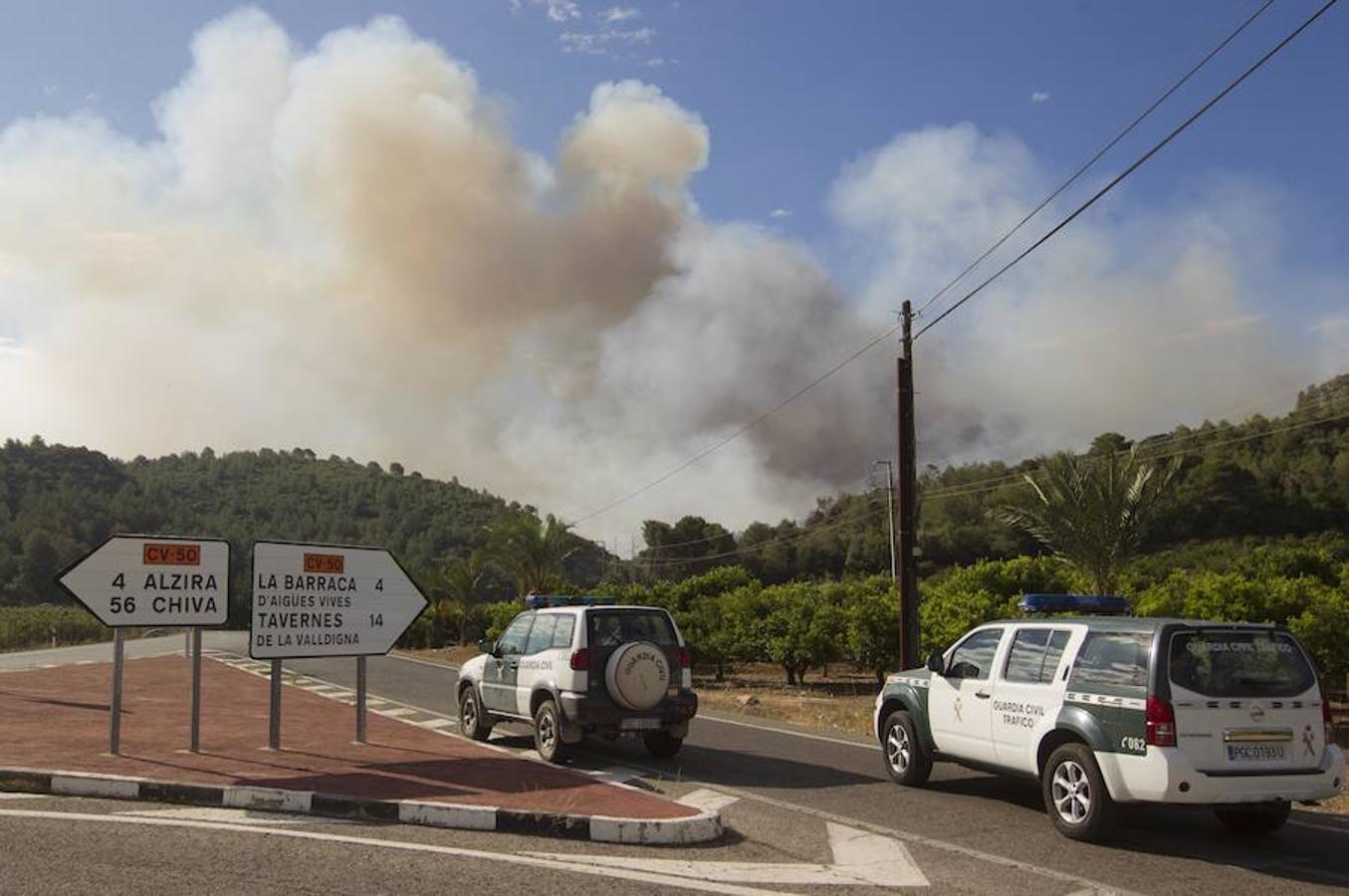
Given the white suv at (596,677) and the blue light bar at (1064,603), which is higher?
the blue light bar at (1064,603)

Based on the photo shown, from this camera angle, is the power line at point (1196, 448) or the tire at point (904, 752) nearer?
the tire at point (904, 752)

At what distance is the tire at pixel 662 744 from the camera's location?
1345 cm

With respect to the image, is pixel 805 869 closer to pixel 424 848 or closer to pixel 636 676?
pixel 424 848

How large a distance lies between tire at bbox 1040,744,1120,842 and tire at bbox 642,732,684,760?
210 inches

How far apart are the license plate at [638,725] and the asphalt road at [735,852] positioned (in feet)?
4.23

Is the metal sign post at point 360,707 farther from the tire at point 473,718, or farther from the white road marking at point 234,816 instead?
the white road marking at point 234,816

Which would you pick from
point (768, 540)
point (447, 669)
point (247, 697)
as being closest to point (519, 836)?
point (247, 697)

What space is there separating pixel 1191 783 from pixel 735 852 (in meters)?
3.37

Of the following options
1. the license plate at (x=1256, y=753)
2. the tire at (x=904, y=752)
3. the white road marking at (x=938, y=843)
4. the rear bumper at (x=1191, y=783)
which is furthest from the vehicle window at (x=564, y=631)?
the license plate at (x=1256, y=753)

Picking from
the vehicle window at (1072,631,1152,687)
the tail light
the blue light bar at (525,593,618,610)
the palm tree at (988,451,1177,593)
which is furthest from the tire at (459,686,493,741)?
the palm tree at (988,451,1177,593)

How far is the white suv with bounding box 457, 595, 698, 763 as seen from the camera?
12297 millimetres

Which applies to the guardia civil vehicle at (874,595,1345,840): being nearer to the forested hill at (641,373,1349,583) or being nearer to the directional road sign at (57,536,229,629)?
the directional road sign at (57,536,229,629)

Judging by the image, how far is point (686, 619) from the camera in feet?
110

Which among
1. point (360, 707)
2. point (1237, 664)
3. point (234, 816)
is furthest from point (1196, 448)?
point (234, 816)
